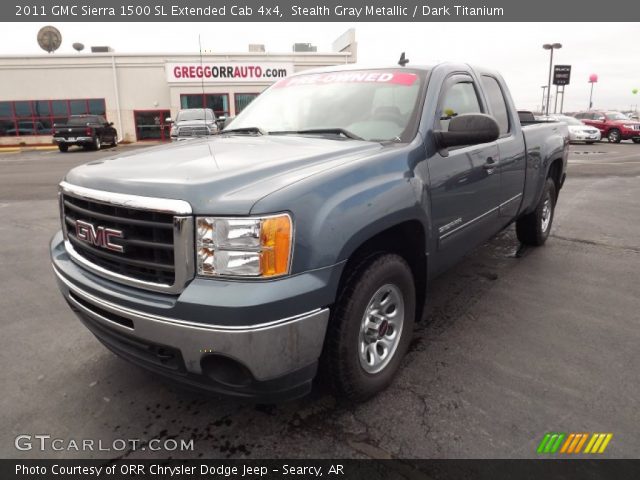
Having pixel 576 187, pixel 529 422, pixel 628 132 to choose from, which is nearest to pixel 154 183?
pixel 529 422

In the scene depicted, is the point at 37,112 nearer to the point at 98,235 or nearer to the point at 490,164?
the point at 98,235

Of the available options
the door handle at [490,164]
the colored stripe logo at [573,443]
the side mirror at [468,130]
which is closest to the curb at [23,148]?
the door handle at [490,164]

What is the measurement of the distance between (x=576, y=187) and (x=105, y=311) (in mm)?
10332

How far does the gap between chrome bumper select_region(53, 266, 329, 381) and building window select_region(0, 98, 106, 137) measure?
30.2 metres

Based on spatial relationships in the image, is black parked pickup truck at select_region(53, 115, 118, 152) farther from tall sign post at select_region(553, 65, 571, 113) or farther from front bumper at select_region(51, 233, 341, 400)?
tall sign post at select_region(553, 65, 571, 113)

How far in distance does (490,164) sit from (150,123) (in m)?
29.0

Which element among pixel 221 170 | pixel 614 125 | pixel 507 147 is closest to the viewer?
pixel 221 170

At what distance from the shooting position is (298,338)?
1979 millimetres

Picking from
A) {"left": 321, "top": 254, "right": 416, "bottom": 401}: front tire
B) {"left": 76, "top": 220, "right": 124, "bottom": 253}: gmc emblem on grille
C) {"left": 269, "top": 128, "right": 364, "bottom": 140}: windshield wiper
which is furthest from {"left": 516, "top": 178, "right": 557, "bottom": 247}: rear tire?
{"left": 76, "top": 220, "right": 124, "bottom": 253}: gmc emblem on grille

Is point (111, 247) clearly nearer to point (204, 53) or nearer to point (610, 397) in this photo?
point (610, 397)

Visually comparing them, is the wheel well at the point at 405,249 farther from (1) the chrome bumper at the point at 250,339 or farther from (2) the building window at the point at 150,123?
(2) the building window at the point at 150,123

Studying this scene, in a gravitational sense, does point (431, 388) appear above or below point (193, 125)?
below

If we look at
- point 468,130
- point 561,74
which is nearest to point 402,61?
point 468,130

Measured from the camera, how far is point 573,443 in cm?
225
